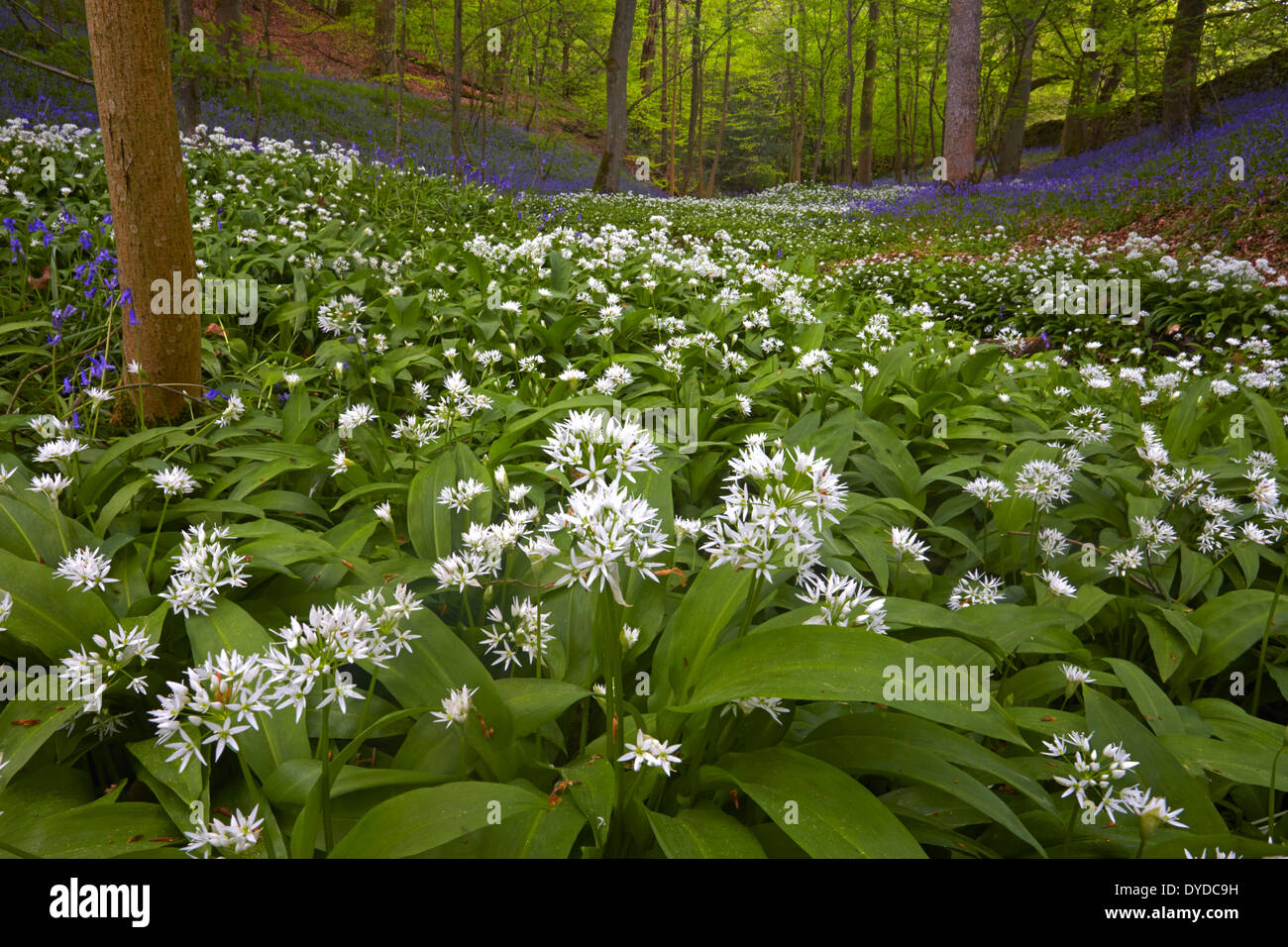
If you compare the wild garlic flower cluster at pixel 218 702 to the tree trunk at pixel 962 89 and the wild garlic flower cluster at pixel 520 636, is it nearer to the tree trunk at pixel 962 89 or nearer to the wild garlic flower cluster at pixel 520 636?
the wild garlic flower cluster at pixel 520 636

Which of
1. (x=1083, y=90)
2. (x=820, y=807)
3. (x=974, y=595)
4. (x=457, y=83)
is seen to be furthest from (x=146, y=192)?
(x=1083, y=90)

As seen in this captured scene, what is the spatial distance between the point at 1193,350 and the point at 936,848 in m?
6.42

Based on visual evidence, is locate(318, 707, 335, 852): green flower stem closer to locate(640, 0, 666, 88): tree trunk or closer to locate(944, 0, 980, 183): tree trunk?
locate(944, 0, 980, 183): tree trunk

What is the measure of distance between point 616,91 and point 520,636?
1622cm

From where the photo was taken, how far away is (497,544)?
150 centimetres

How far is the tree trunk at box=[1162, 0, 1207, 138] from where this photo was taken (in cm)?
1177

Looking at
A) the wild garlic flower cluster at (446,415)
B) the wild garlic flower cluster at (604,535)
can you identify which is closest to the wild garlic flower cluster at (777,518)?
the wild garlic flower cluster at (604,535)

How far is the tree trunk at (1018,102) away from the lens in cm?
1535

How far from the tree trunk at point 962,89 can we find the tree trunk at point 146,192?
50.2 feet

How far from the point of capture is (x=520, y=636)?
1.59m

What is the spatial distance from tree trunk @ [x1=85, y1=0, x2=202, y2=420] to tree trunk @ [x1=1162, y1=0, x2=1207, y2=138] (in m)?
14.7

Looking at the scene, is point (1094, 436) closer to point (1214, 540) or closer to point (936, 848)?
point (1214, 540)

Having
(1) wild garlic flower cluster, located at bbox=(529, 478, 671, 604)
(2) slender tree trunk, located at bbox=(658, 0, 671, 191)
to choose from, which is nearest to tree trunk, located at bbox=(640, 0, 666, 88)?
(2) slender tree trunk, located at bbox=(658, 0, 671, 191)
